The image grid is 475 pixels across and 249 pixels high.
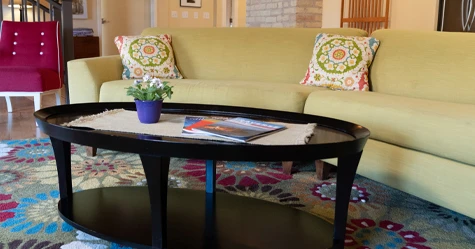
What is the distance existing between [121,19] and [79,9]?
0.72 metres

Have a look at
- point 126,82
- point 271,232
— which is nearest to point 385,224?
point 271,232

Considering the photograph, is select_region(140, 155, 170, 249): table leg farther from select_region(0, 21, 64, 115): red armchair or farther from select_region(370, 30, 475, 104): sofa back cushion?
select_region(0, 21, 64, 115): red armchair

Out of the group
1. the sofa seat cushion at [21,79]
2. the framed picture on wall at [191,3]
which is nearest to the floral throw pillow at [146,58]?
the sofa seat cushion at [21,79]

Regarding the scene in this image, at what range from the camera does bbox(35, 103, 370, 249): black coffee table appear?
141 cm

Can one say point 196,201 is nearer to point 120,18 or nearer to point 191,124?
point 191,124

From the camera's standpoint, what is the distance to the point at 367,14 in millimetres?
6453

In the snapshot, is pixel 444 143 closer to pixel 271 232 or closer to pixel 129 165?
pixel 271 232

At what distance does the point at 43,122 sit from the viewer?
171 cm

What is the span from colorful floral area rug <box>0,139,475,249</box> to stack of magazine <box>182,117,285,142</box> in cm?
48

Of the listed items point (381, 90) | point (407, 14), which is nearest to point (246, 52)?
point (381, 90)

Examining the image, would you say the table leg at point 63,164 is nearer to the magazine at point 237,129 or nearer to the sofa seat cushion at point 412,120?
the magazine at point 237,129

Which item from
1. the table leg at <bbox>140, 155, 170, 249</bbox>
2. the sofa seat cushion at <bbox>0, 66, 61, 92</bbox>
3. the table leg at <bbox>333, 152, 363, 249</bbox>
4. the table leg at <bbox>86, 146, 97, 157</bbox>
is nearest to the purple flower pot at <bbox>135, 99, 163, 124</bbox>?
the table leg at <bbox>140, 155, 170, 249</bbox>

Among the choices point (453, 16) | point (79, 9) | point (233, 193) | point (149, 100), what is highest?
point (79, 9)

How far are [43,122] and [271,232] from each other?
2.84ft
